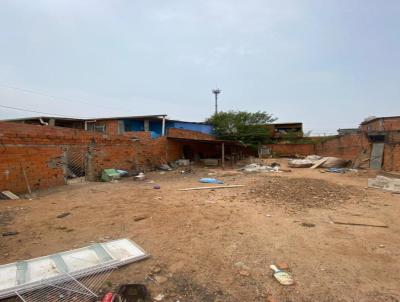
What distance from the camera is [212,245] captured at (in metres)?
3.81

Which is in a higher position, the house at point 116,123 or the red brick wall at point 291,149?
the house at point 116,123

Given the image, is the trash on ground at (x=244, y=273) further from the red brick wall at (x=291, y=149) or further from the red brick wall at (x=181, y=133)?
the red brick wall at (x=291, y=149)

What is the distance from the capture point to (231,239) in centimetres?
407

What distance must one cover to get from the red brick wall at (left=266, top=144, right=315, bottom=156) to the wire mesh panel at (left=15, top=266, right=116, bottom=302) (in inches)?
1121

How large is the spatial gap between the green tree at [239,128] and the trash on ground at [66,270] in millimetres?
25333

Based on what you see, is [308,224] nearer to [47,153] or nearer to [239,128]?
[47,153]

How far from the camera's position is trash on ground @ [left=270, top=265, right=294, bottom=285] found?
111 inches

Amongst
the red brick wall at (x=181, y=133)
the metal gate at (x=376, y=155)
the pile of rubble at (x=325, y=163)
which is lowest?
the pile of rubble at (x=325, y=163)

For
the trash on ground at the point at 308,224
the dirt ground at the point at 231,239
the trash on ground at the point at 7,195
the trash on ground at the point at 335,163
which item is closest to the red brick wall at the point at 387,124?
the trash on ground at the point at 335,163

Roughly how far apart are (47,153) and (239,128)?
72.6 feet

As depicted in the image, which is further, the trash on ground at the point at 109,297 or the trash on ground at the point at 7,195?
the trash on ground at the point at 7,195

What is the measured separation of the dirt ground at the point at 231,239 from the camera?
276cm

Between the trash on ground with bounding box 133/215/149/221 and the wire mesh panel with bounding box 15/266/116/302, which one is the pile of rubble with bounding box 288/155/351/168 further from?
the wire mesh panel with bounding box 15/266/116/302

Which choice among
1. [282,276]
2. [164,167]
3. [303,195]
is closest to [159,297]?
[282,276]
